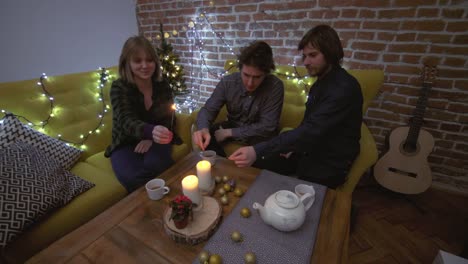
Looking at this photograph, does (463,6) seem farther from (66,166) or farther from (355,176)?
(66,166)

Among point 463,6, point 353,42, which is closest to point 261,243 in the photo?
point 353,42

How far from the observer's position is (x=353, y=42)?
189 cm

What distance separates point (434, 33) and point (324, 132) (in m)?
1.28

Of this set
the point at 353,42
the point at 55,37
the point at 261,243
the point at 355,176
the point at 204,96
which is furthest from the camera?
the point at 204,96

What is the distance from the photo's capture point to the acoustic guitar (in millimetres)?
1627

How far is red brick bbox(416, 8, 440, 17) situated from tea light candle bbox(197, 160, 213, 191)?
6.11 ft

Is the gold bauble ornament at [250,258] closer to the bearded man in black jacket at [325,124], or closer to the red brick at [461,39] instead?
the bearded man in black jacket at [325,124]

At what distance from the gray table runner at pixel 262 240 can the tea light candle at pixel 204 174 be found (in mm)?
165

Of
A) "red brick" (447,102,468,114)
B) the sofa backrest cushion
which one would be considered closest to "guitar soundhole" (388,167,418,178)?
"red brick" (447,102,468,114)

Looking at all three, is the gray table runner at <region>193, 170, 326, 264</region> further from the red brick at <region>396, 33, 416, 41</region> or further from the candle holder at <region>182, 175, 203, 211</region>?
the red brick at <region>396, 33, 416, 41</region>

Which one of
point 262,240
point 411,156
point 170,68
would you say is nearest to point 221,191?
point 262,240

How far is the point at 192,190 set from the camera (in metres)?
0.88

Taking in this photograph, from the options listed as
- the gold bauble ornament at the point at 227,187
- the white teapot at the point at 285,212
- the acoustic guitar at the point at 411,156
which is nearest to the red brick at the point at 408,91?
the acoustic guitar at the point at 411,156

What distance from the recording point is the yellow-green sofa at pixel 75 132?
3.35 ft
